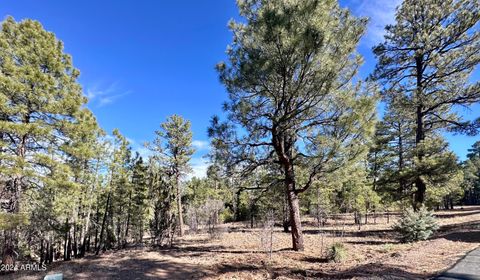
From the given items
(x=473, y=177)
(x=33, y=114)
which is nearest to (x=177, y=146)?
(x=33, y=114)

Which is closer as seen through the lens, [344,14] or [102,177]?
[344,14]

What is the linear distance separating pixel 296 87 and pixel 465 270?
547cm

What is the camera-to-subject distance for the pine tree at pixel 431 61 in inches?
426

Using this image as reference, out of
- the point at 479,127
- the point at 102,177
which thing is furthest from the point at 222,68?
the point at 102,177

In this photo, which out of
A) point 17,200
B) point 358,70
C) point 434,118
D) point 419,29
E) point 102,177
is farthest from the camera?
point 102,177

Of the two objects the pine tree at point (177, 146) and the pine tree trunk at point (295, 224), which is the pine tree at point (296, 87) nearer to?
the pine tree trunk at point (295, 224)

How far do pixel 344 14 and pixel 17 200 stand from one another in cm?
1263

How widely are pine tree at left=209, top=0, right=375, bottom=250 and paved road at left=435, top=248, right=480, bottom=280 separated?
10.8 ft

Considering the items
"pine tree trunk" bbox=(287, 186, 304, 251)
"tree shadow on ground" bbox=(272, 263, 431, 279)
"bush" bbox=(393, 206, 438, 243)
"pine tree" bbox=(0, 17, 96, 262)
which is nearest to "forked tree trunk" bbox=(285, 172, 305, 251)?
"pine tree trunk" bbox=(287, 186, 304, 251)

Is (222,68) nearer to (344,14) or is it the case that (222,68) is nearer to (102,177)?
(344,14)

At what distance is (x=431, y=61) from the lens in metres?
11.4

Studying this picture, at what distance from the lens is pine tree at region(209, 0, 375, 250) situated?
678 centimetres

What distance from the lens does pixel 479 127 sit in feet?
35.1

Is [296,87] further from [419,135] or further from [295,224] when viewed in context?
[419,135]
